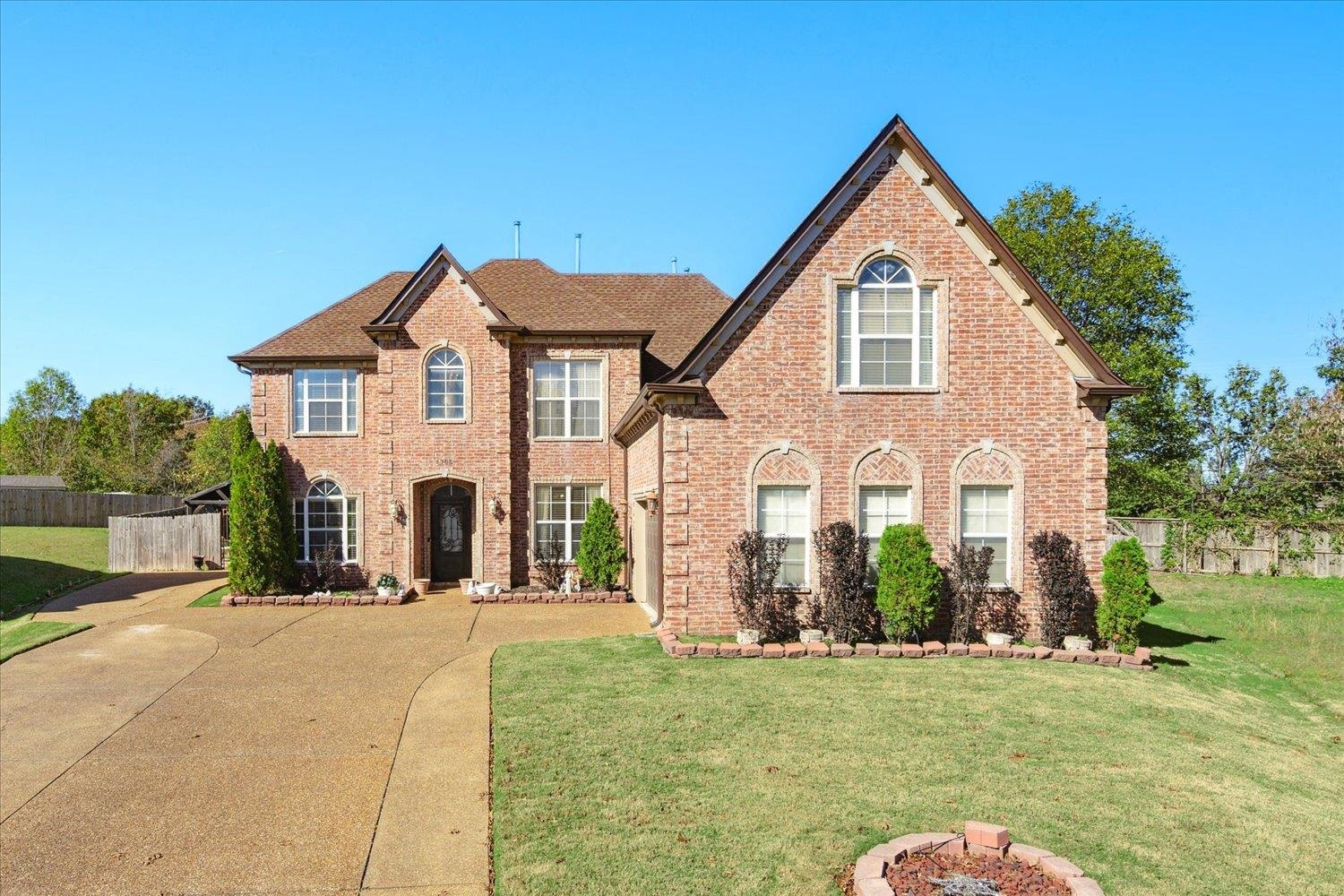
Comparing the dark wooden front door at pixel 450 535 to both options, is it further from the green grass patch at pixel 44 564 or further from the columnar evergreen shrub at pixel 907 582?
the columnar evergreen shrub at pixel 907 582

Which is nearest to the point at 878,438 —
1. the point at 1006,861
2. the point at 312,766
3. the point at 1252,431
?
the point at 1006,861

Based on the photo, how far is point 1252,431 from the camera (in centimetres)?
3450

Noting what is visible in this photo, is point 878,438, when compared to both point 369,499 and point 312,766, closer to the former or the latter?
point 312,766

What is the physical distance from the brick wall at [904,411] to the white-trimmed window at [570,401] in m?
6.82

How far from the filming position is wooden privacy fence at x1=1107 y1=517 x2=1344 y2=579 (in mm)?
26078

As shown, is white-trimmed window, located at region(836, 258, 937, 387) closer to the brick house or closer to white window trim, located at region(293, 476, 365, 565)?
the brick house

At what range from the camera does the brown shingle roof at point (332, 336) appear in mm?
20062

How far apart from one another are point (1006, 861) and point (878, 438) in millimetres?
8675

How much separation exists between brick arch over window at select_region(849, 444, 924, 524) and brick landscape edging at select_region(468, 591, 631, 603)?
6861mm

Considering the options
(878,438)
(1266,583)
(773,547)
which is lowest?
(1266,583)

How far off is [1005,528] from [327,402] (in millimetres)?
15589

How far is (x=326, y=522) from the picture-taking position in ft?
66.8

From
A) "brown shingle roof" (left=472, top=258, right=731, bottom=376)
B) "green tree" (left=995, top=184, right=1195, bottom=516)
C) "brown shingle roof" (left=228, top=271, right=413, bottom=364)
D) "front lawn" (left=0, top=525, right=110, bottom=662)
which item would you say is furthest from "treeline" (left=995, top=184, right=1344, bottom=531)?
"front lawn" (left=0, top=525, right=110, bottom=662)

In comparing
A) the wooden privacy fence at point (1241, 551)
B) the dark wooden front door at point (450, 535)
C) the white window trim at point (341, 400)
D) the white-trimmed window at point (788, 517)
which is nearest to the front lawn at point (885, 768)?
the white-trimmed window at point (788, 517)
